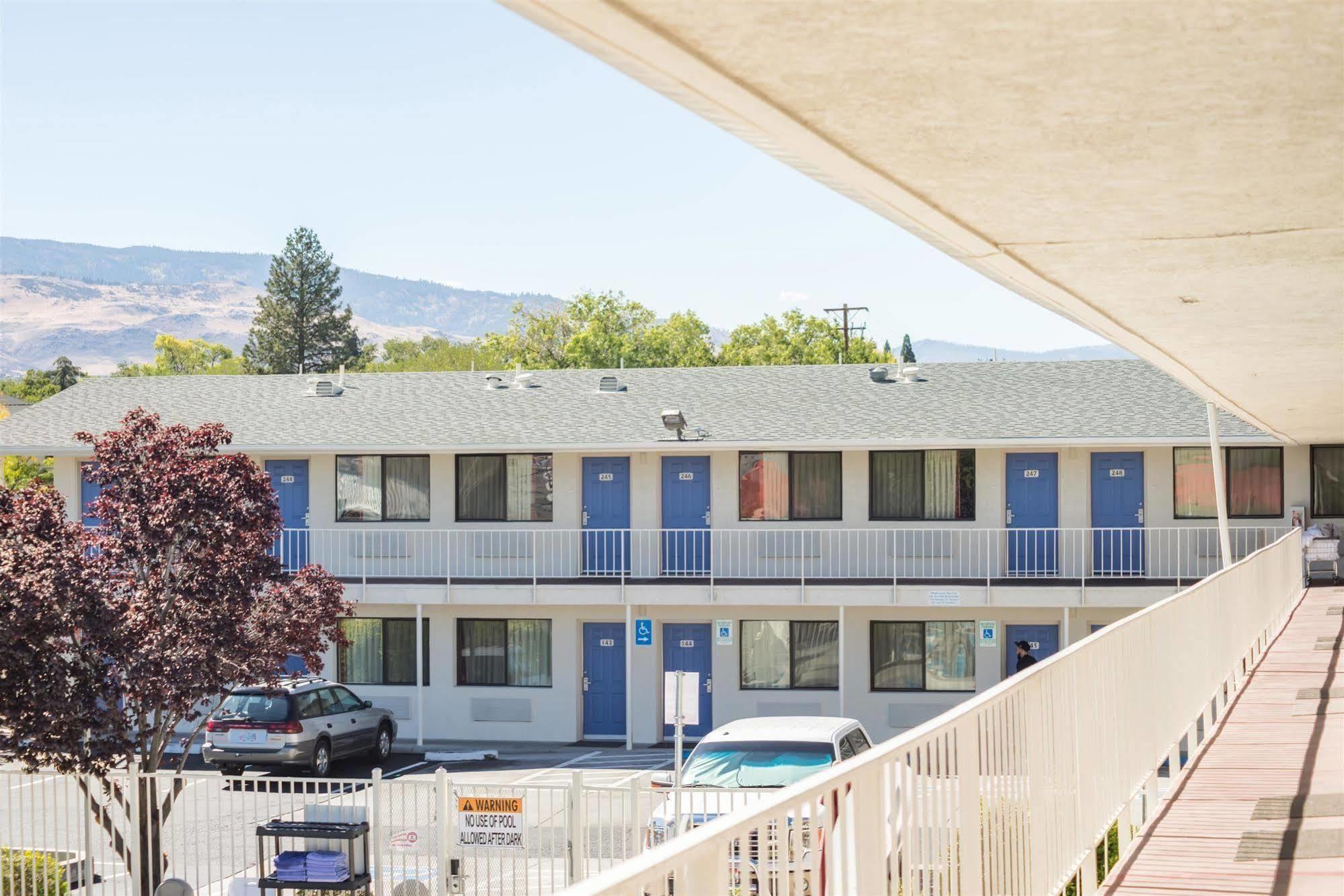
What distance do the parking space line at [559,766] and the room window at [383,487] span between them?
21.1 feet

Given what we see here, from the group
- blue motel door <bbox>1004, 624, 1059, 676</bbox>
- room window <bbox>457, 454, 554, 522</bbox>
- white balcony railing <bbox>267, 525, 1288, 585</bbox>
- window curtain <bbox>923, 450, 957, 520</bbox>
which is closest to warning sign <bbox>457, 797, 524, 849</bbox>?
white balcony railing <bbox>267, 525, 1288, 585</bbox>

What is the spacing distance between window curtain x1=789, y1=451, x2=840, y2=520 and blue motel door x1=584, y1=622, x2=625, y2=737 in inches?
173

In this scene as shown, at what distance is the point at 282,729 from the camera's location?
80.6ft

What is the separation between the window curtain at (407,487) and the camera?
30.5 m

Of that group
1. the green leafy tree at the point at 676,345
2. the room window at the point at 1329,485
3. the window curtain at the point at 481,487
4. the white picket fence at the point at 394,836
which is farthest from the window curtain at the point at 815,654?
the green leafy tree at the point at 676,345

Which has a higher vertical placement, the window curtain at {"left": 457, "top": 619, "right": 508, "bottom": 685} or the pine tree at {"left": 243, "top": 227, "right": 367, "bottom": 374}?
the pine tree at {"left": 243, "top": 227, "right": 367, "bottom": 374}

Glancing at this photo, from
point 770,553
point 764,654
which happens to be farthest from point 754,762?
point 764,654

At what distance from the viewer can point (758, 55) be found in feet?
12.0

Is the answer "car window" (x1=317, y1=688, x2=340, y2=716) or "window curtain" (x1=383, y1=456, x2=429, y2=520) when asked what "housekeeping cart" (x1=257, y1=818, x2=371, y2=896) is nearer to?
"car window" (x1=317, y1=688, x2=340, y2=716)

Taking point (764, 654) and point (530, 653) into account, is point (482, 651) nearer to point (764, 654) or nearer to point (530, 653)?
point (530, 653)

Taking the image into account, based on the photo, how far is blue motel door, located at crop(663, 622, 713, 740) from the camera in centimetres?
2895

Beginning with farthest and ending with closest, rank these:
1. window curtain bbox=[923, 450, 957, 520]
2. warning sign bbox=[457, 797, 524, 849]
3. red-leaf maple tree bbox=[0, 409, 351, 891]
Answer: window curtain bbox=[923, 450, 957, 520] → red-leaf maple tree bbox=[0, 409, 351, 891] → warning sign bbox=[457, 797, 524, 849]

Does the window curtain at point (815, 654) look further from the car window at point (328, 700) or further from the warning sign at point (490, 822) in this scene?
the warning sign at point (490, 822)

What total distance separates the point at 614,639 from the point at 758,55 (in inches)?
1032
